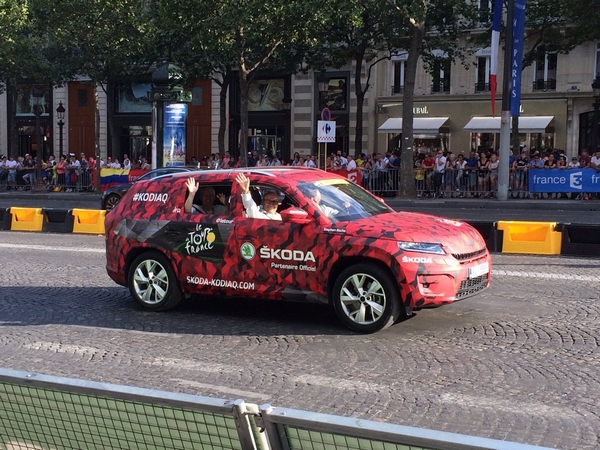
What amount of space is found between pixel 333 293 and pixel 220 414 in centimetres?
518

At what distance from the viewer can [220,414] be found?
2678mm

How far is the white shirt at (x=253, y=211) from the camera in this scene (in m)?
8.36

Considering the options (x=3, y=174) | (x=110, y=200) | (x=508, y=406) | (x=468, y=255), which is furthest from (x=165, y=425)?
(x=3, y=174)

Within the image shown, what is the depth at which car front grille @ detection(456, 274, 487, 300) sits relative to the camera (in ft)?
25.3

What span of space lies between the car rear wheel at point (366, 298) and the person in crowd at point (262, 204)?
1.12m

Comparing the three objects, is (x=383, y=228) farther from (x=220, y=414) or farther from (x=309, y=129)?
(x=309, y=129)

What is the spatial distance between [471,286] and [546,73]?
111ft

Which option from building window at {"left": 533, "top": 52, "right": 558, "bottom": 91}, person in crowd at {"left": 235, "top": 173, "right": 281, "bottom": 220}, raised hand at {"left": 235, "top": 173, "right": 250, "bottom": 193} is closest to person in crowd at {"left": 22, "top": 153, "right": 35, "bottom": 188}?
building window at {"left": 533, "top": 52, "right": 558, "bottom": 91}

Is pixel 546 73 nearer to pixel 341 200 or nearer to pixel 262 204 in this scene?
pixel 341 200

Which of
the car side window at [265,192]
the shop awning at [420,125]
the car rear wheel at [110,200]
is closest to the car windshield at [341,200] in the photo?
the car side window at [265,192]

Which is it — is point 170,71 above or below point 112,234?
above

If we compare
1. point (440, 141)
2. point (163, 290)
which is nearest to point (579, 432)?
point (163, 290)

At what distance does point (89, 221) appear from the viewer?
18188 mm

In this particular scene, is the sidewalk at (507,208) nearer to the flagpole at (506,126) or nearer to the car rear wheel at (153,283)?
the flagpole at (506,126)
